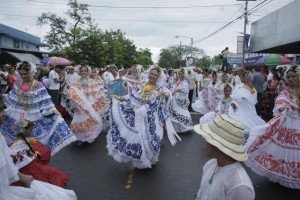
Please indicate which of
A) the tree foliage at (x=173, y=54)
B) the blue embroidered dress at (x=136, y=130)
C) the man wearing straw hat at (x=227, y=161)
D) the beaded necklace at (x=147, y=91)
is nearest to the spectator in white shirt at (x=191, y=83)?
the beaded necklace at (x=147, y=91)

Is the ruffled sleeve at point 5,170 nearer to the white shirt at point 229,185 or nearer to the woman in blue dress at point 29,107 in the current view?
the white shirt at point 229,185

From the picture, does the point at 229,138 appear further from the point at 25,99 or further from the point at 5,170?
the point at 25,99

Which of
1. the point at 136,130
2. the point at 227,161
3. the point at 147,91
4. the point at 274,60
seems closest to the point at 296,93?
the point at 147,91

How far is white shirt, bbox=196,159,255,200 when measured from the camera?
8.32 feet

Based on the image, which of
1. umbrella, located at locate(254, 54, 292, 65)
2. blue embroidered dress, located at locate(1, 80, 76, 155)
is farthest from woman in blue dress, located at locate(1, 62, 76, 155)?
umbrella, located at locate(254, 54, 292, 65)

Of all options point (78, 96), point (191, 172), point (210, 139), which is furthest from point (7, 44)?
point (210, 139)

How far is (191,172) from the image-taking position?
274 inches

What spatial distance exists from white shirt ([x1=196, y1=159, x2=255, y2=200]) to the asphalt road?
2669 millimetres

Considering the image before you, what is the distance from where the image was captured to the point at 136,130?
6.76 meters

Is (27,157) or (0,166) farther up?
(0,166)

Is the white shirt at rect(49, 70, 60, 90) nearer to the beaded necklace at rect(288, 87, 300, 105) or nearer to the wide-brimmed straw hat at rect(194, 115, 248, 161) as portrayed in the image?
the beaded necklace at rect(288, 87, 300, 105)

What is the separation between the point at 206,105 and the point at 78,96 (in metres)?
5.98

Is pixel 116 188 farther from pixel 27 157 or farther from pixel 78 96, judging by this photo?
pixel 78 96

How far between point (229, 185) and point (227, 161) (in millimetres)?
184
